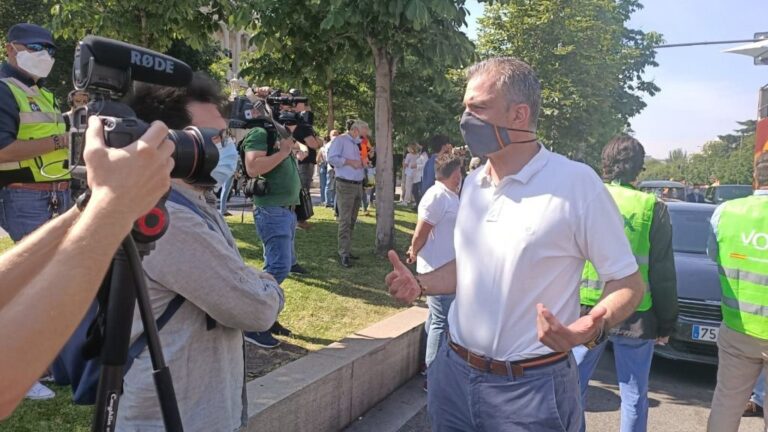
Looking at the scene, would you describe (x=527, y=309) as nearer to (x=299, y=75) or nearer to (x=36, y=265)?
(x=36, y=265)

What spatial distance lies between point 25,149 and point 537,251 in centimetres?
313

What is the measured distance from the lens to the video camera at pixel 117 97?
122 cm

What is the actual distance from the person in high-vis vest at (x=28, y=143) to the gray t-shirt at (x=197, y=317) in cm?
215

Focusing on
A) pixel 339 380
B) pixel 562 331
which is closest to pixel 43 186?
pixel 339 380

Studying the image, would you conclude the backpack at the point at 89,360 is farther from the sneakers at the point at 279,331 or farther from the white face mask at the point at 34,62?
the sneakers at the point at 279,331

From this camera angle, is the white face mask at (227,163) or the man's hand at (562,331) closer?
the man's hand at (562,331)

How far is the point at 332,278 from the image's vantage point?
6.67 metres

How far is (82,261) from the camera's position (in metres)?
0.99

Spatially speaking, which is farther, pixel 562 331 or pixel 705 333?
pixel 705 333

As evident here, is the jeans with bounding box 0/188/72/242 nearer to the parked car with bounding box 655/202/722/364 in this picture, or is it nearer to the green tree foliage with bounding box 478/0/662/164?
the parked car with bounding box 655/202/722/364

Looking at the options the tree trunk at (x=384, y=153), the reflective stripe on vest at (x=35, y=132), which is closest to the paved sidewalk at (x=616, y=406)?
the reflective stripe on vest at (x=35, y=132)

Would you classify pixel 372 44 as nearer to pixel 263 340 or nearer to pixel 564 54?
pixel 263 340

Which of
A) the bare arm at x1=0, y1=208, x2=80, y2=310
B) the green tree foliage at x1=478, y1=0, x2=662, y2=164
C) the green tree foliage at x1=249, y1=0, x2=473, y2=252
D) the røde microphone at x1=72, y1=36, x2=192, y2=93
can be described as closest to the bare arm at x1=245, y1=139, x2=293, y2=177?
the green tree foliage at x1=249, y1=0, x2=473, y2=252

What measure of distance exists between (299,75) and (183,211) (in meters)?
7.20
